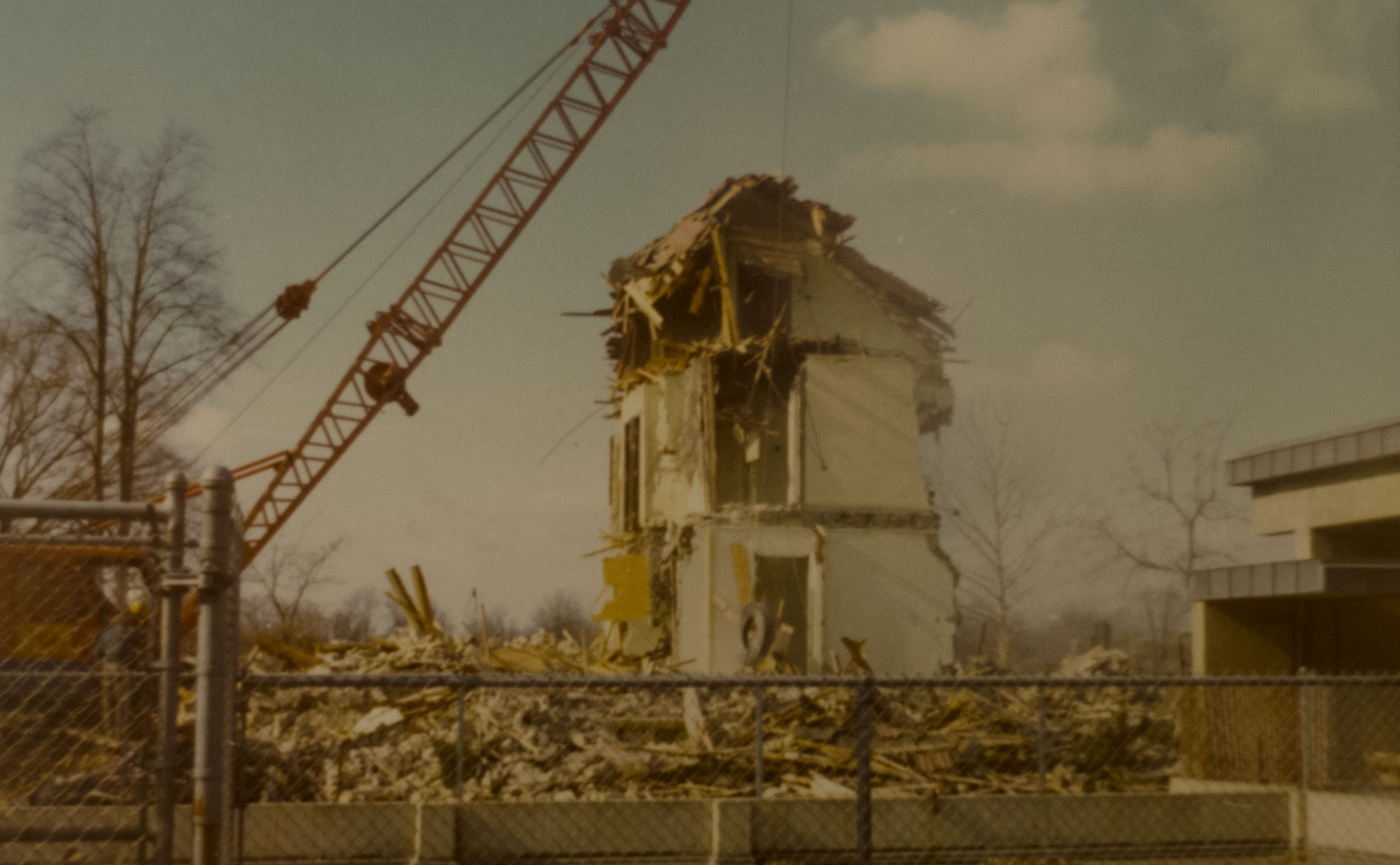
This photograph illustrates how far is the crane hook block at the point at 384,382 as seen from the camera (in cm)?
3212

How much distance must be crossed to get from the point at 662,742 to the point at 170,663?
30.9ft

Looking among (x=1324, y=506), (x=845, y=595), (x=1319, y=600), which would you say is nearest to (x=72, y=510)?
(x=1319, y=600)

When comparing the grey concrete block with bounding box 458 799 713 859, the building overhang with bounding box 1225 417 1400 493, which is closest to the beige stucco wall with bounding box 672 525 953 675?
the building overhang with bounding box 1225 417 1400 493

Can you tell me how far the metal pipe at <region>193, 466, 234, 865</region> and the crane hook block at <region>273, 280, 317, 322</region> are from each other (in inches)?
1099

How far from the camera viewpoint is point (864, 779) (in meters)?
7.72

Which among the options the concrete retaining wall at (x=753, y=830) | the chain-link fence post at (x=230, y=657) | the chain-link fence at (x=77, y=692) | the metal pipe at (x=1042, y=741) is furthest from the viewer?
the metal pipe at (x=1042, y=741)

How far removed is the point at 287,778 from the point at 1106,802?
704 cm

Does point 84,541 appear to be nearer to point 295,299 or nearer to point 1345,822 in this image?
point 1345,822

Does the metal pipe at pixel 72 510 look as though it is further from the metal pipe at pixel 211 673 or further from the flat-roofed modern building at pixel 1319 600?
the flat-roofed modern building at pixel 1319 600

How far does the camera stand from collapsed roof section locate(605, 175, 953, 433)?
90.7 ft

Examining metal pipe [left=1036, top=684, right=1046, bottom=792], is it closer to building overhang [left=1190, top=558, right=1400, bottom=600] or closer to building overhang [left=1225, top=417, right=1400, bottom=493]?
building overhang [left=1190, top=558, right=1400, bottom=600]

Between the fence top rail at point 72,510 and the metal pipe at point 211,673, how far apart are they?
282 millimetres

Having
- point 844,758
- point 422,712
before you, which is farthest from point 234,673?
point 422,712

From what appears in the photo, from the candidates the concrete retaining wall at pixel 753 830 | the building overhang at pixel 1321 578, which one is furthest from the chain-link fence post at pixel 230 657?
the building overhang at pixel 1321 578
